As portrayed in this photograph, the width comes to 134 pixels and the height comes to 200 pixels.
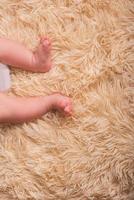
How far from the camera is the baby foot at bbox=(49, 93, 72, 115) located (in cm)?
141

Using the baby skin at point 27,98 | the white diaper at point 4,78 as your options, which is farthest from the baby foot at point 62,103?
the white diaper at point 4,78

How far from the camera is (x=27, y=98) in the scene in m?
1.44

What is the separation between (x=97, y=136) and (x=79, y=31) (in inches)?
12.0

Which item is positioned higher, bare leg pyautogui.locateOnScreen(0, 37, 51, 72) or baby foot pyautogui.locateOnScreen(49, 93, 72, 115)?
bare leg pyautogui.locateOnScreen(0, 37, 51, 72)

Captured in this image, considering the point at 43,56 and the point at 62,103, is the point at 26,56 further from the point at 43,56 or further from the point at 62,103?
the point at 62,103

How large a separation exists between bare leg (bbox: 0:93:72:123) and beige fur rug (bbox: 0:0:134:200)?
0.03m

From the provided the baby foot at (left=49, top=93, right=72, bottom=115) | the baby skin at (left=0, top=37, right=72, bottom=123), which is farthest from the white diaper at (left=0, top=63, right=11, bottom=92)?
the baby foot at (left=49, top=93, right=72, bottom=115)

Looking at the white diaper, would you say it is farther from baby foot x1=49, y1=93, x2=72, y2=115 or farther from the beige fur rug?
baby foot x1=49, y1=93, x2=72, y2=115

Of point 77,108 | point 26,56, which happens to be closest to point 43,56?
point 26,56

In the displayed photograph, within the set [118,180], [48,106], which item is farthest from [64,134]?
[118,180]

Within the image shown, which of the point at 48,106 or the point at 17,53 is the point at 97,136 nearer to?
the point at 48,106

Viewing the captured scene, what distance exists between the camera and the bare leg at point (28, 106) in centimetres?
141

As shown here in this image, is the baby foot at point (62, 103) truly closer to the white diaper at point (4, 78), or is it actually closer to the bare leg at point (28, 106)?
the bare leg at point (28, 106)

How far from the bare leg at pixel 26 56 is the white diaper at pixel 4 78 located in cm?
2
